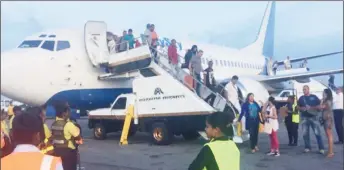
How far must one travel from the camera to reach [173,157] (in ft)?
34.9

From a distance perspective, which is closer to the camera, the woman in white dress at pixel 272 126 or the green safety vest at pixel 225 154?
the green safety vest at pixel 225 154

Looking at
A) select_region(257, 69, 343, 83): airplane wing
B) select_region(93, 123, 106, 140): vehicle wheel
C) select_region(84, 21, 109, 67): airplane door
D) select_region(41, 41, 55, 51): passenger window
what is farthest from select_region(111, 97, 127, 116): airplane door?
select_region(257, 69, 343, 83): airplane wing

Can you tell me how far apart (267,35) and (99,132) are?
25.0 metres

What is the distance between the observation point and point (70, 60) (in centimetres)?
1509

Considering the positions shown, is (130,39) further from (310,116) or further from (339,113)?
(339,113)

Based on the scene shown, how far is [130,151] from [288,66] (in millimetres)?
21717

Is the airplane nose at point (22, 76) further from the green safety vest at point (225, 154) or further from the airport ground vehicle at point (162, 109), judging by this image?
the green safety vest at point (225, 154)

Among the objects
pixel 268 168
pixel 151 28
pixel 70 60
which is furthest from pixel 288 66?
pixel 268 168

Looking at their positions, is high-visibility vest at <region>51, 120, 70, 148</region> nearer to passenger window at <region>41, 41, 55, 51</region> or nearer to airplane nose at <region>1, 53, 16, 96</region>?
airplane nose at <region>1, 53, 16, 96</region>

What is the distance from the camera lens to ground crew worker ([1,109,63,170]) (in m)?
2.60

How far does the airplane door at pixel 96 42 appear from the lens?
15188mm

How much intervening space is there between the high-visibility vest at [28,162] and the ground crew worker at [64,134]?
3.59 m

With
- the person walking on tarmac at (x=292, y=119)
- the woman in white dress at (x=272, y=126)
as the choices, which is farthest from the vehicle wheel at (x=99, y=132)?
the person walking on tarmac at (x=292, y=119)

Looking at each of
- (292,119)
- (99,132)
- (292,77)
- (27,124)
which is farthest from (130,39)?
(27,124)
